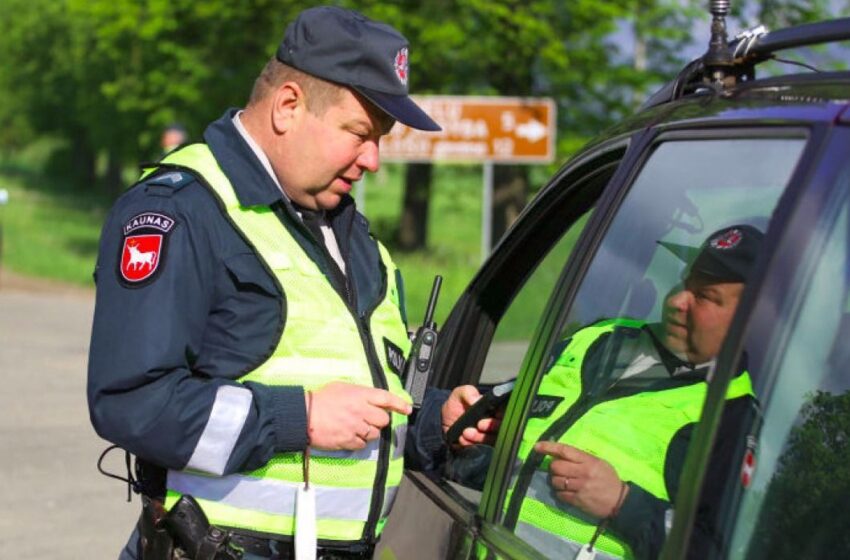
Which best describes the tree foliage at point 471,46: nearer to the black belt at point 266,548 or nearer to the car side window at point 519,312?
the car side window at point 519,312

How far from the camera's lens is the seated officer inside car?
209cm

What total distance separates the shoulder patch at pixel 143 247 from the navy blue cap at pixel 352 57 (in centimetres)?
39

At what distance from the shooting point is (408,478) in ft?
10.2

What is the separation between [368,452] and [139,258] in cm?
53

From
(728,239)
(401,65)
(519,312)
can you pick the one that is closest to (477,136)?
(519,312)

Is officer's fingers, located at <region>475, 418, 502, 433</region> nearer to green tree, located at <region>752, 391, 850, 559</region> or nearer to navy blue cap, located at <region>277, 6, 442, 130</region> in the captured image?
navy blue cap, located at <region>277, 6, 442, 130</region>

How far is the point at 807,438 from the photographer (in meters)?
1.90

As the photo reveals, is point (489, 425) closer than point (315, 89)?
No

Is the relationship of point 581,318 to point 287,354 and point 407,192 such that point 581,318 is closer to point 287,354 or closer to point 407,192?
point 287,354

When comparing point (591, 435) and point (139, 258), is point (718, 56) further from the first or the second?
point (139, 258)

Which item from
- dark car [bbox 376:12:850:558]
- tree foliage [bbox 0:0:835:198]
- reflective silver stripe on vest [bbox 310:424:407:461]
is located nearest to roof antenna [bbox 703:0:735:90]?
dark car [bbox 376:12:850:558]

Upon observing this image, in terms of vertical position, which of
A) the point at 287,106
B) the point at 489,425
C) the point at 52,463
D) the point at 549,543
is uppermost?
the point at 287,106

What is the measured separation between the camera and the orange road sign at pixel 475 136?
20406 millimetres

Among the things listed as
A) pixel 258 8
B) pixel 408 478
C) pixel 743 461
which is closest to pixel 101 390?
pixel 408 478
